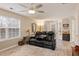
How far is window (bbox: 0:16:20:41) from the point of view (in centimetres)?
206

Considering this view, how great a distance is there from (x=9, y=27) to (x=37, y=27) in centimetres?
57

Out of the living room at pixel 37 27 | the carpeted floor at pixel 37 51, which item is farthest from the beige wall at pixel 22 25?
the carpeted floor at pixel 37 51

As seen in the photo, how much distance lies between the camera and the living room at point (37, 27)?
2068mm

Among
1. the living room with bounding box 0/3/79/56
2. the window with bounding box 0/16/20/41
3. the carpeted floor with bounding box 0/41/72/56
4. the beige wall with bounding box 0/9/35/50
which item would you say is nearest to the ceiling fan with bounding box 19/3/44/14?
the living room with bounding box 0/3/79/56

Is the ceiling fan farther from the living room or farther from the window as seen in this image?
the window

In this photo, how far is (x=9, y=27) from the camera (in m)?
2.19

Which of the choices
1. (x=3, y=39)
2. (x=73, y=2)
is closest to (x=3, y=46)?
(x=3, y=39)

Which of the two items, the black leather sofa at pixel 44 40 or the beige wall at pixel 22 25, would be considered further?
the black leather sofa at pixel 44 40

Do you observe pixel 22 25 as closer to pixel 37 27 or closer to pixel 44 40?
pixel 37 27

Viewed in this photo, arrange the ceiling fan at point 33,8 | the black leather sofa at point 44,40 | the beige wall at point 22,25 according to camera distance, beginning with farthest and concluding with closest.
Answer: the black leather sofa at point 44,40 → the beige wall at point 22,25 → the ceiling fan at point 33,8

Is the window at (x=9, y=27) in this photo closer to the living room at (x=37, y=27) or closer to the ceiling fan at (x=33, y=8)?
the living room at (x=37, y=27)

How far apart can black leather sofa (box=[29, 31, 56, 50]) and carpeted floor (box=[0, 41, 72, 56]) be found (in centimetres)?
9

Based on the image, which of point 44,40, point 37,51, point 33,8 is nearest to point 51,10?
point 33,8

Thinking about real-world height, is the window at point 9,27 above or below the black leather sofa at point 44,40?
above
